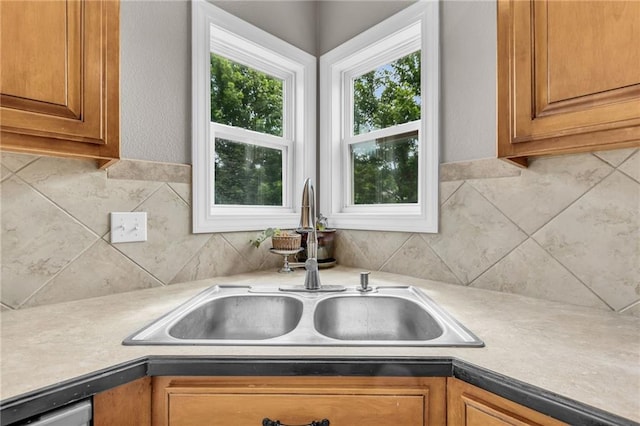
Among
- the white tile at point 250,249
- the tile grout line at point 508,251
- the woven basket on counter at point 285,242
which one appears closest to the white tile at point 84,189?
the white tile at point 250,249

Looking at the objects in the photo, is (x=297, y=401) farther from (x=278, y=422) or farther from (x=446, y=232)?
(x=446, y=232)

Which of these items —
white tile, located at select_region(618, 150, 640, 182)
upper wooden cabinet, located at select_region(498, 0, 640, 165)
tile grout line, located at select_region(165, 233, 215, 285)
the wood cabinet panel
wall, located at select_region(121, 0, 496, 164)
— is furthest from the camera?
tile grout line, located at select_region(165, 233, 215, 285)

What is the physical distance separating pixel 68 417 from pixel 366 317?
0.90 m

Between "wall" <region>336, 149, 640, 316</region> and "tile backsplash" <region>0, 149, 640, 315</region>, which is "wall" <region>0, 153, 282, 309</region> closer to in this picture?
"tile backsplash" <region>0, 149, 640, 315</region>

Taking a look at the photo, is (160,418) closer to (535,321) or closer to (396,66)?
A: (535,321)

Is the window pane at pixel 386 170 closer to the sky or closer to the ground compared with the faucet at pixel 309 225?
closer to the sky

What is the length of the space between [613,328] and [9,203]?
5.82 ft

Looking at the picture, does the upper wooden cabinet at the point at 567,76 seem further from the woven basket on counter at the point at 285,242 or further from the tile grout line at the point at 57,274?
the tile grout line at the point at 57,274

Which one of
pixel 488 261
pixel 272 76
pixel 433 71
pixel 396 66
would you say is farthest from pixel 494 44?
pixel 272 76

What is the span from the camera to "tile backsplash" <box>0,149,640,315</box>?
101 centimetres

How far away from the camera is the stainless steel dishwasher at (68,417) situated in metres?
0.55

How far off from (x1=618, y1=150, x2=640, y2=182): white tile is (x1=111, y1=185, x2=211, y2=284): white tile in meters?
1.57

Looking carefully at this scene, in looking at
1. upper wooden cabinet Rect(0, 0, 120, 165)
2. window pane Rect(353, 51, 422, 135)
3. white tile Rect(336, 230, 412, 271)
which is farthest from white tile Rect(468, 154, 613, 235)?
upper wooden cabinet Rect(0, 0, 120, 165)

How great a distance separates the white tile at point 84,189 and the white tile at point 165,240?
0.08m
